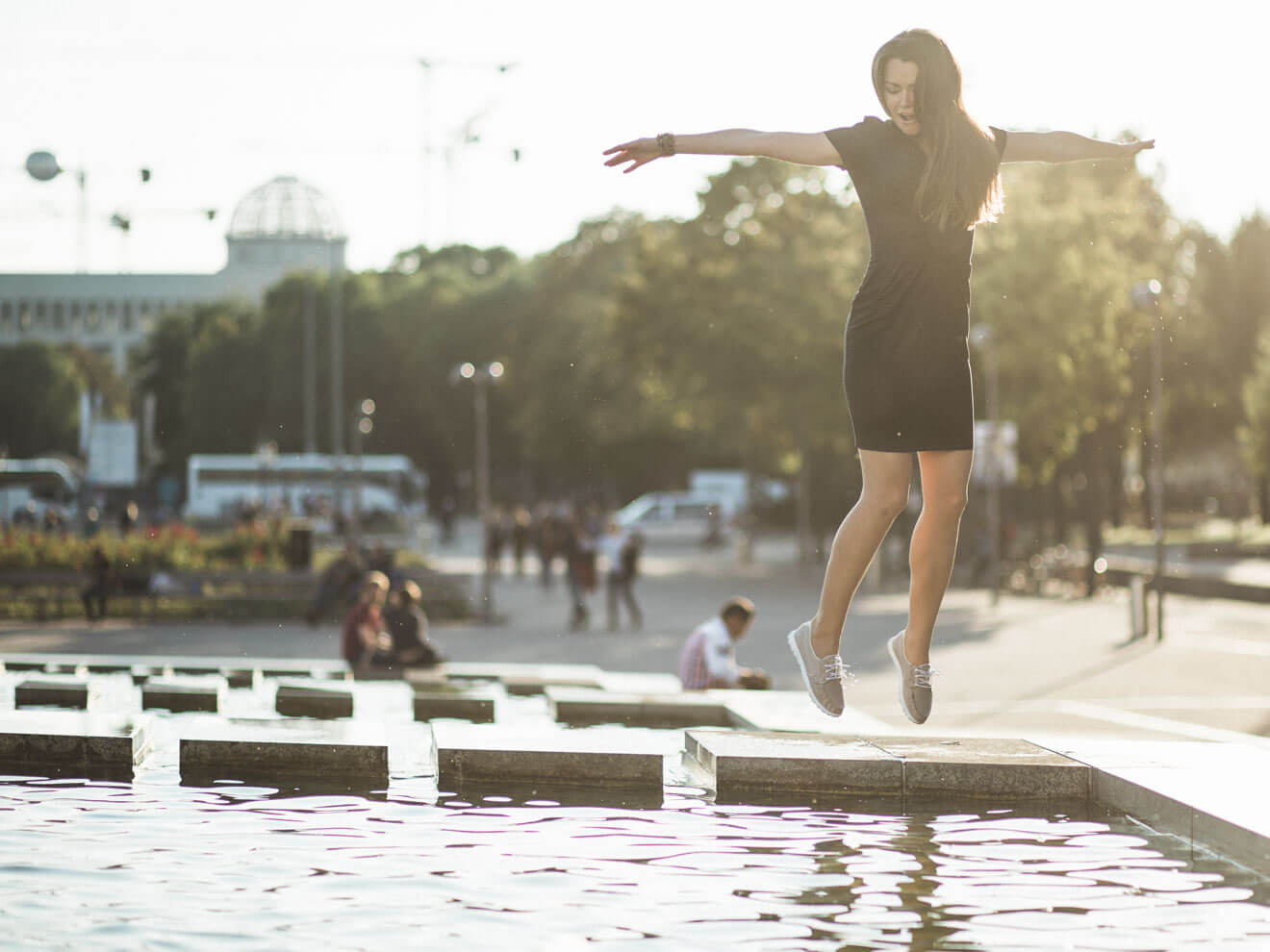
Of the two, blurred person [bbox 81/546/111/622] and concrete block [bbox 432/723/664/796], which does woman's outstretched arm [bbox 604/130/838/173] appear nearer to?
concrete block [bbox 432/723/664/796]

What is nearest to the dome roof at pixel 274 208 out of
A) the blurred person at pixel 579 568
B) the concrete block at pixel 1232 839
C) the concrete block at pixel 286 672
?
the concrete block at pixel 286 672

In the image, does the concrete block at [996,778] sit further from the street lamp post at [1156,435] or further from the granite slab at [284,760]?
the street lamp post at [1156,435]

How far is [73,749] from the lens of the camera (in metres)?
7.37

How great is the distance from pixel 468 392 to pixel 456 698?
6404 centimetres

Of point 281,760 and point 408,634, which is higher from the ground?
point 281,760

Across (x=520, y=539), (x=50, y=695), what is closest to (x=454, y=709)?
(x=50, y=695)

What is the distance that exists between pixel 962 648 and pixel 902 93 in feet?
63.3

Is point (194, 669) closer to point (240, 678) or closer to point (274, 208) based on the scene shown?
point (240, 678)

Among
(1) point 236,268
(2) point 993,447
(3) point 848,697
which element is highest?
(1) point 236,268

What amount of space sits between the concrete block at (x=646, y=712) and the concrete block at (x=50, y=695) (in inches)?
115

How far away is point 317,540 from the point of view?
184ft

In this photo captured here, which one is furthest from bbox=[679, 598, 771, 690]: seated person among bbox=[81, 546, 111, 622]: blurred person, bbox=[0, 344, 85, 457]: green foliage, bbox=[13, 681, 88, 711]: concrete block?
bbox=[0, 344, 85, 457]: green foliage

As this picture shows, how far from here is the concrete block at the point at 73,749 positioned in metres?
7.26

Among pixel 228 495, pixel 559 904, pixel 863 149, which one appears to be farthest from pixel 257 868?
pixel 228 495
